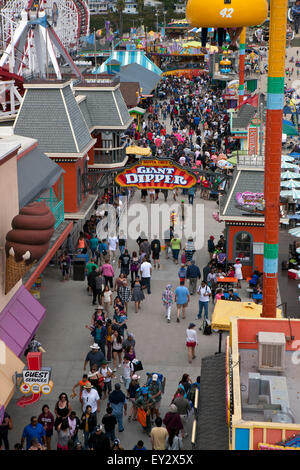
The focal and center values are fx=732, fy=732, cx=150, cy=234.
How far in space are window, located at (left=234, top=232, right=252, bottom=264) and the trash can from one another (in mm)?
4975

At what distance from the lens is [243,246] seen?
2375 centimetres

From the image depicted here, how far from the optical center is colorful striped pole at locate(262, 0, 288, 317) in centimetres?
1391

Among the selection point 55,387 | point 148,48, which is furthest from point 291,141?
point 148,48

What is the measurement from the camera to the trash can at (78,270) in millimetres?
23125

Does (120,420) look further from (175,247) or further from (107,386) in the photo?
(175,247)

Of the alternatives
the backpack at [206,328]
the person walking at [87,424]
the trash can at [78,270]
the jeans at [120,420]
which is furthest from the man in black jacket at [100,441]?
the trash can at [78,270]

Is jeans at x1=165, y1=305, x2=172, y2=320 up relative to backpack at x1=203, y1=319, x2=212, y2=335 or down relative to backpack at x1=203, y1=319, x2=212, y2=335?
up

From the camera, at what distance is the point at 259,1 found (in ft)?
39.5

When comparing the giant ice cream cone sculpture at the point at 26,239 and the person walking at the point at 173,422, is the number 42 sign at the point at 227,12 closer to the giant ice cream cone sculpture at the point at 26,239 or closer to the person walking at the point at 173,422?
the giant ice cream cone sculpture at the point at 26,239

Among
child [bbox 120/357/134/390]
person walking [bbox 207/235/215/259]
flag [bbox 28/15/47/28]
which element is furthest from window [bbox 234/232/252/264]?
flag [bbox 28/15/47/28]

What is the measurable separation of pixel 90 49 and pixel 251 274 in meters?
72.6

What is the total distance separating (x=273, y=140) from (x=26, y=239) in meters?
5.15

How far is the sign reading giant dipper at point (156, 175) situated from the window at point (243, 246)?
2.53m

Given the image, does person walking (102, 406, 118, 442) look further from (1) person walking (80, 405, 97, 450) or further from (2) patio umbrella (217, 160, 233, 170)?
(2) patio umbrella (217, 160, 233, 170)
